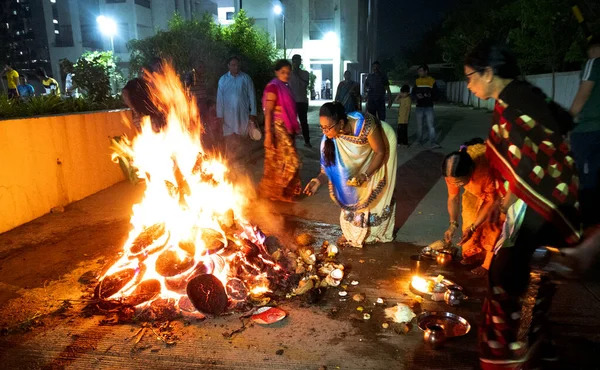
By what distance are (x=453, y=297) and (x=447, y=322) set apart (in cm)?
33

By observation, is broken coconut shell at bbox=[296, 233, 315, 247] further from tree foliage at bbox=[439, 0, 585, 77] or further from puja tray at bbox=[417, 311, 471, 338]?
tree foliage at bbox=[439, 0, 585, 77]

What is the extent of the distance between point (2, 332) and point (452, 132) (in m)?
13.1

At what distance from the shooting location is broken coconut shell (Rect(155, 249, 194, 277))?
3.79 m

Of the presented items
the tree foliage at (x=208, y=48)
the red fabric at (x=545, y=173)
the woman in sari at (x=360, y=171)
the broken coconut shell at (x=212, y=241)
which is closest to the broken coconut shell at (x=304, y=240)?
the woman in sari at (x=360, y=171)

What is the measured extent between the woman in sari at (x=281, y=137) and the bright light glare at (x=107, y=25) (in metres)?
25.1

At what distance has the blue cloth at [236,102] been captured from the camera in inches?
304

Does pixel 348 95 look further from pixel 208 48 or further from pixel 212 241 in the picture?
pixel 212 241

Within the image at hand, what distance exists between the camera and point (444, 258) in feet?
13.9

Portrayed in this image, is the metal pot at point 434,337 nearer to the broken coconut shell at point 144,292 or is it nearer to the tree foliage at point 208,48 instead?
the broken coconut shell at point 144,292

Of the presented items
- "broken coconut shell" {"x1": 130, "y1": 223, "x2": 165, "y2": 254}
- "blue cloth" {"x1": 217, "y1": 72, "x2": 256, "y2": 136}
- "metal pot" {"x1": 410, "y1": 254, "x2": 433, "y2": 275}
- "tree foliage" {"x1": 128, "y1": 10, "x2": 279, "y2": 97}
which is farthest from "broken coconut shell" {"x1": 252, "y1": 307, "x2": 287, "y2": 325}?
"tree foliage" {"x1": 128, "y1": 10, "x2": 279, "y2": 97}

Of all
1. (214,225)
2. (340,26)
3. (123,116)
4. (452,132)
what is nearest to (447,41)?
(340,26)

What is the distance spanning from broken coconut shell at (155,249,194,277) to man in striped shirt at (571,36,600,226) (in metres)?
3.92

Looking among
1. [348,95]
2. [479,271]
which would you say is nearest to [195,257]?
[479,271]

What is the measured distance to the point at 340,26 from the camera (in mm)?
30531
